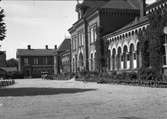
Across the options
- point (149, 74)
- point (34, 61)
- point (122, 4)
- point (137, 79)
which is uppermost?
point (122, 4)

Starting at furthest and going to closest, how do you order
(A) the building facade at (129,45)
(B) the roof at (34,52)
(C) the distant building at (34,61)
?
(B) the roof at (34,52) < (C) the distant building at (34,61) < (A) the building facade at (129,45)

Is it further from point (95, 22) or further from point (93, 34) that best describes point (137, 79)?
point (93, 34)

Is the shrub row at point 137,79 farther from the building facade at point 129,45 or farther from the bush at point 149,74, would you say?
the building facade at point 129,45

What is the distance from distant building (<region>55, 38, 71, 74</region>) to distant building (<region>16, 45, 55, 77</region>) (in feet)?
43.9

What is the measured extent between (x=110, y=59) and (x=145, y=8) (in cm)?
872

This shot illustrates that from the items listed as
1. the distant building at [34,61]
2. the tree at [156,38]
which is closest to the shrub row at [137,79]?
the tree at [156,38]

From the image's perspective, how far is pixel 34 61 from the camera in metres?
106

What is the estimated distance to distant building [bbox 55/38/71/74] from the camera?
73738 mm

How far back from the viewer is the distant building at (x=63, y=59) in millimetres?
73738

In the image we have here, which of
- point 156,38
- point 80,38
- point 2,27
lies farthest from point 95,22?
point 2,27

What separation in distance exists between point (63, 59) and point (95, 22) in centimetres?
3027

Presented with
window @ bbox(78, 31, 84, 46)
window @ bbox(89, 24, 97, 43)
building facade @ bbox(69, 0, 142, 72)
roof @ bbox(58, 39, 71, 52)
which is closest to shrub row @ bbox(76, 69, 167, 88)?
building facade @ bbox(69, 0, 142, 72)

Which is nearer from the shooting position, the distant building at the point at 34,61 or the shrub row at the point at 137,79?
the shrub row at the point at 137,79

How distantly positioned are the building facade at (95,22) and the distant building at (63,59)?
11.3 m
